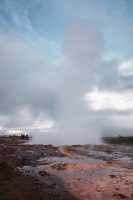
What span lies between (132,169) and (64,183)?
9.71 m

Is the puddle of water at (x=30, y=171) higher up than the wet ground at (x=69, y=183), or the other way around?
the puddle of water at (x=30, y=171)

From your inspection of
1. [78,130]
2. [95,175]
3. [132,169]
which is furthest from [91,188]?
[78,130]

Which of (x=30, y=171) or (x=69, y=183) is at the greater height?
(x=30, y=171)

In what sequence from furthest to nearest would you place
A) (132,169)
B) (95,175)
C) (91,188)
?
(132,169) < (95,175) < (91,188)

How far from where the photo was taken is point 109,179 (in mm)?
23609

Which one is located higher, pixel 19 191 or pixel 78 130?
pixel 78 130

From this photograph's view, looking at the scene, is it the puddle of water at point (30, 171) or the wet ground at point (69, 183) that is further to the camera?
the puddle of water at point (30, 171)

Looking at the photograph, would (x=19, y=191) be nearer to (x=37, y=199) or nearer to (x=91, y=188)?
(x=37, y=199)

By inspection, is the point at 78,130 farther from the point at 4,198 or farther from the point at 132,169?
the point at 4,198

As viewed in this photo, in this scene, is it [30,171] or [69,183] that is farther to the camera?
[30,171]

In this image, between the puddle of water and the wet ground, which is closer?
the wet ground

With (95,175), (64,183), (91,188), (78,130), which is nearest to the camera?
(91,188)

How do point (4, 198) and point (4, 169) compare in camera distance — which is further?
point (4, 169)

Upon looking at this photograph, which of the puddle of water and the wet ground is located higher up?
the puddle of water
